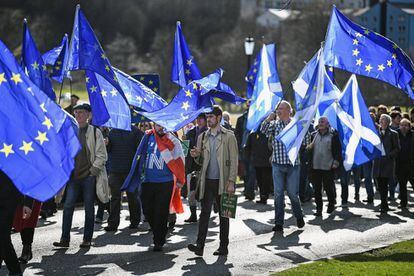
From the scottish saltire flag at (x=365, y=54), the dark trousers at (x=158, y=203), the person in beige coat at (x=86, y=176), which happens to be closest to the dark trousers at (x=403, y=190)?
the scottish saltire flag at (x=365, y=54)

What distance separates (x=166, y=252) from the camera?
33.6 feet

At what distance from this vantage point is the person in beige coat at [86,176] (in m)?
10.4

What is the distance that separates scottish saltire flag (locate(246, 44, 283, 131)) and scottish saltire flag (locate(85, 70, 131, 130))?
4854 millimetres

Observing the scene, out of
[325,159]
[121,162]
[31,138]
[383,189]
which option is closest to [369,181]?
[383,189]

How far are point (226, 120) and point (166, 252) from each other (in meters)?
6.33

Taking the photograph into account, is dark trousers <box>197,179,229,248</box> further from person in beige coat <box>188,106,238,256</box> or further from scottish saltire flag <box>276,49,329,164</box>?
scottish saltire flag <box>276,49,329,164</box>

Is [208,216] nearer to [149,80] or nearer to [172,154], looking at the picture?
[172,154]

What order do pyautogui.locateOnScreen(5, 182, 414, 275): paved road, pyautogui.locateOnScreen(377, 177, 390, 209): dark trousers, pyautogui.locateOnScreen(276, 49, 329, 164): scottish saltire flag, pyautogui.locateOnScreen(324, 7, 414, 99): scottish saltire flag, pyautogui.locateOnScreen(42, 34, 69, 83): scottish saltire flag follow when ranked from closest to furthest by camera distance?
pyautogui.locateOnScreen(5, 182, 414, 275): paved road
pyautogui.locateOnScreen(276, 49, 329, 164): scottish saltire flag
pyautogui.locateOnScreen(324, 7, 414, 99): scottish saltire flag
pyautogui.locateOnScreen(377, 177, 390, 209): dark trousers
pyautogui.locateOnScreen(42, 34, 69, 83): scottish saltire flag

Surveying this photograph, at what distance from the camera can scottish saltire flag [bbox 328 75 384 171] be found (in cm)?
1274

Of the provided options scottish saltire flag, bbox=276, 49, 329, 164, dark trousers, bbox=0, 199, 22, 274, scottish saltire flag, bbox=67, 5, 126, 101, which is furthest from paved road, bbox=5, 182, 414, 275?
scottish saltire flag, bbox=67, 5, 126, 101

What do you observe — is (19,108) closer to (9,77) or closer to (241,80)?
(9,77)

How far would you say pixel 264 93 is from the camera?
1602 centimetres

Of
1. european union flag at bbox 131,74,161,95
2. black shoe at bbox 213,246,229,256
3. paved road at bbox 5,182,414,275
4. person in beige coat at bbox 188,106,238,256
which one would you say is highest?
european union flag at bbox 131,74,161,95

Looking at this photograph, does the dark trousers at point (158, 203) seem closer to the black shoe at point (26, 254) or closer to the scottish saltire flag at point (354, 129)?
the black shoe at point (26, 254)
